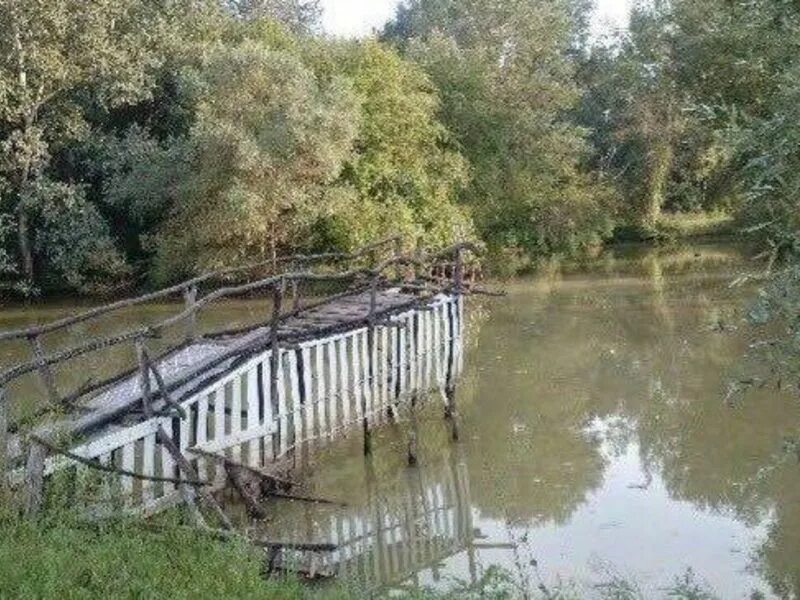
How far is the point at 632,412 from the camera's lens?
13805 mm

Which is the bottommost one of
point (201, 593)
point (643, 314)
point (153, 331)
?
point (643, 314)

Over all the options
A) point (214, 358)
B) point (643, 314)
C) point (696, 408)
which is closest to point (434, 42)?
point (643, 314)

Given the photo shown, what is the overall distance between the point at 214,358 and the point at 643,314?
13.6 metres

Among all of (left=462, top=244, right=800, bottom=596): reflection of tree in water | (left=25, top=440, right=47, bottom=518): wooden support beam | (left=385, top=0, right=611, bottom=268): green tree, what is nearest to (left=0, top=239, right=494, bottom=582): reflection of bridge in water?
(left=25, top=440, right=47, bottom=518): wooden support beam

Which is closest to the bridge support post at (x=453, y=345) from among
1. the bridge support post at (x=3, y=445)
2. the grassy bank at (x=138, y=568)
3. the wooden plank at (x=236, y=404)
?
the wooden plank at (x=236, y=404)

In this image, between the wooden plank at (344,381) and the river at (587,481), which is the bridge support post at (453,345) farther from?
the wooden plank at (344,381)

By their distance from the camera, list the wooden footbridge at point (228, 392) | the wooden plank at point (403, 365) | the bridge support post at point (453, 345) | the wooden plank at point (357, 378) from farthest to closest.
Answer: the bridge support post at point (453, 345) → the wooden plank at point (403, 365) → the wooden plank at point (357, 378) → the wooden footbridge at point (228, 392)

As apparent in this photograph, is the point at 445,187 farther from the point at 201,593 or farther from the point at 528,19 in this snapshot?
the point at 201,593

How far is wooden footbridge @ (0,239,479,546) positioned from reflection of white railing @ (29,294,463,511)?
14 millimetres

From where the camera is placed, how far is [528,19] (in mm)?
38781

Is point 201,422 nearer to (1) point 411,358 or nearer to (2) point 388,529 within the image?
(2) point 388,529

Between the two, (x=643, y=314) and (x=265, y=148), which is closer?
(x=643, y=314)

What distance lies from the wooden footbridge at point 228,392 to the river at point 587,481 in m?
0.64

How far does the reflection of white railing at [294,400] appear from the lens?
8.66 metres
